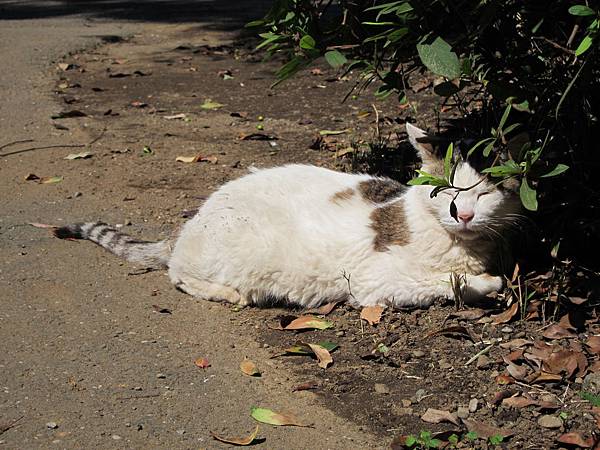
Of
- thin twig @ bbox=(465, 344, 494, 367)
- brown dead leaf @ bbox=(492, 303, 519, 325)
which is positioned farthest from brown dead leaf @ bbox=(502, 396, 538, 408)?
brown dead leaf @ bbox=(492, 303, 519, 325)

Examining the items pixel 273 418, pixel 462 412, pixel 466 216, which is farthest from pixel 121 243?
pixel 462 412

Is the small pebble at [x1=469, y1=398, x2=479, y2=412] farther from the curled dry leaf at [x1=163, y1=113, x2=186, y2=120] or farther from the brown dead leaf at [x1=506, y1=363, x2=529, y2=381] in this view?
the curled dry leaf at [x1=163, y1=113, x2=186, y2=120]

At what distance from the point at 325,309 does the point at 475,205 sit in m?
1.14

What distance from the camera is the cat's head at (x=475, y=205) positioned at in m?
4.56

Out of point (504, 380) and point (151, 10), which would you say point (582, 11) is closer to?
point (504, 380)

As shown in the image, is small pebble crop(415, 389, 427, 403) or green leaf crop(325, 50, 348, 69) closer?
small pebble crop(415, 389, 427, 403)

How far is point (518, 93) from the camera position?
424 centimetres

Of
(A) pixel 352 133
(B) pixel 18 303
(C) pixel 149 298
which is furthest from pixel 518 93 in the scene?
(A) pixel 352 133

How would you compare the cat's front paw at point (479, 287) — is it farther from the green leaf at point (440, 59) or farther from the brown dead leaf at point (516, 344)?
the green leaf at point (440, 59)

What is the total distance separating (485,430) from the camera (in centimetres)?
374

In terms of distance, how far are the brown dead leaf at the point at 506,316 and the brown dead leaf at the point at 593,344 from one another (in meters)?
0.44

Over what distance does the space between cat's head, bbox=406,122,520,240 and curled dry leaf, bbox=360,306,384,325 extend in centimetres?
Result: 63

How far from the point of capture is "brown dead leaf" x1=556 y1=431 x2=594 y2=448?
3.53 meters

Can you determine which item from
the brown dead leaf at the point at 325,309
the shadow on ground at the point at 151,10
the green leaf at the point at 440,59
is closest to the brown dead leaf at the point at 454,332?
the brown dead leaf at the point at 325,309
